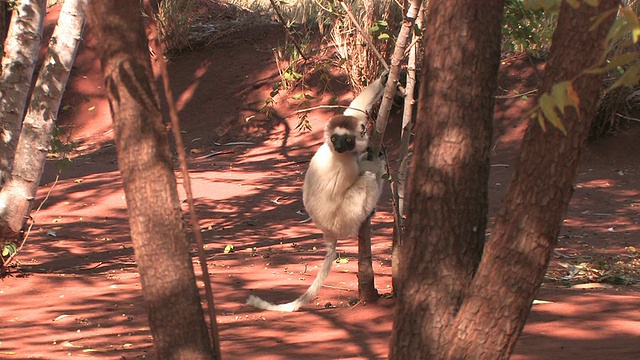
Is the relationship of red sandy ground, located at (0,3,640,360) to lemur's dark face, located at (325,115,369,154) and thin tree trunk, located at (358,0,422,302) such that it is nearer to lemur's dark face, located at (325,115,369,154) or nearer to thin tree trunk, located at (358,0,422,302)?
thin tree trunk, located at (358,0,422,302)

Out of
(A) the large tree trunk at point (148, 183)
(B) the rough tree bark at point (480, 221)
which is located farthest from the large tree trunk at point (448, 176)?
(A) the large tree trunk at point (148, 183)

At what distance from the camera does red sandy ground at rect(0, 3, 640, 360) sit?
4418 millimetres

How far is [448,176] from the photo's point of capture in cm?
247

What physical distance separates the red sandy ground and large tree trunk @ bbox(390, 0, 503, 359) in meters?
1.41

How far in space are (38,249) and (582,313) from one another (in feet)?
19.0

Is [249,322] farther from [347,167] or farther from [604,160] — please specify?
[604,160]

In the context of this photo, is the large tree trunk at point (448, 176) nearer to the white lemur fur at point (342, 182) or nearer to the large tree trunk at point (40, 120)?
the white lemur fur at point (342, 182)

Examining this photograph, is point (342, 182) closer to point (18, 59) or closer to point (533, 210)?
point (18, 59)

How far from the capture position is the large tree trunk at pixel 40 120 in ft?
21.2

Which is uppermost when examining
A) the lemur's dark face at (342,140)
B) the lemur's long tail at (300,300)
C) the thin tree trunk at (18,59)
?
the thin tree trunk at (18,59)

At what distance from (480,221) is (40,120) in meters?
5.07

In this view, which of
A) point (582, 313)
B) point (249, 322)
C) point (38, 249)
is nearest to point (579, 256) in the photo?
point (582, 313)

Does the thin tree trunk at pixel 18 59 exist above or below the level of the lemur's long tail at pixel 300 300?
above

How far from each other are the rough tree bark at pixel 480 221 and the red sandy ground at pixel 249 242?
1410 mm
